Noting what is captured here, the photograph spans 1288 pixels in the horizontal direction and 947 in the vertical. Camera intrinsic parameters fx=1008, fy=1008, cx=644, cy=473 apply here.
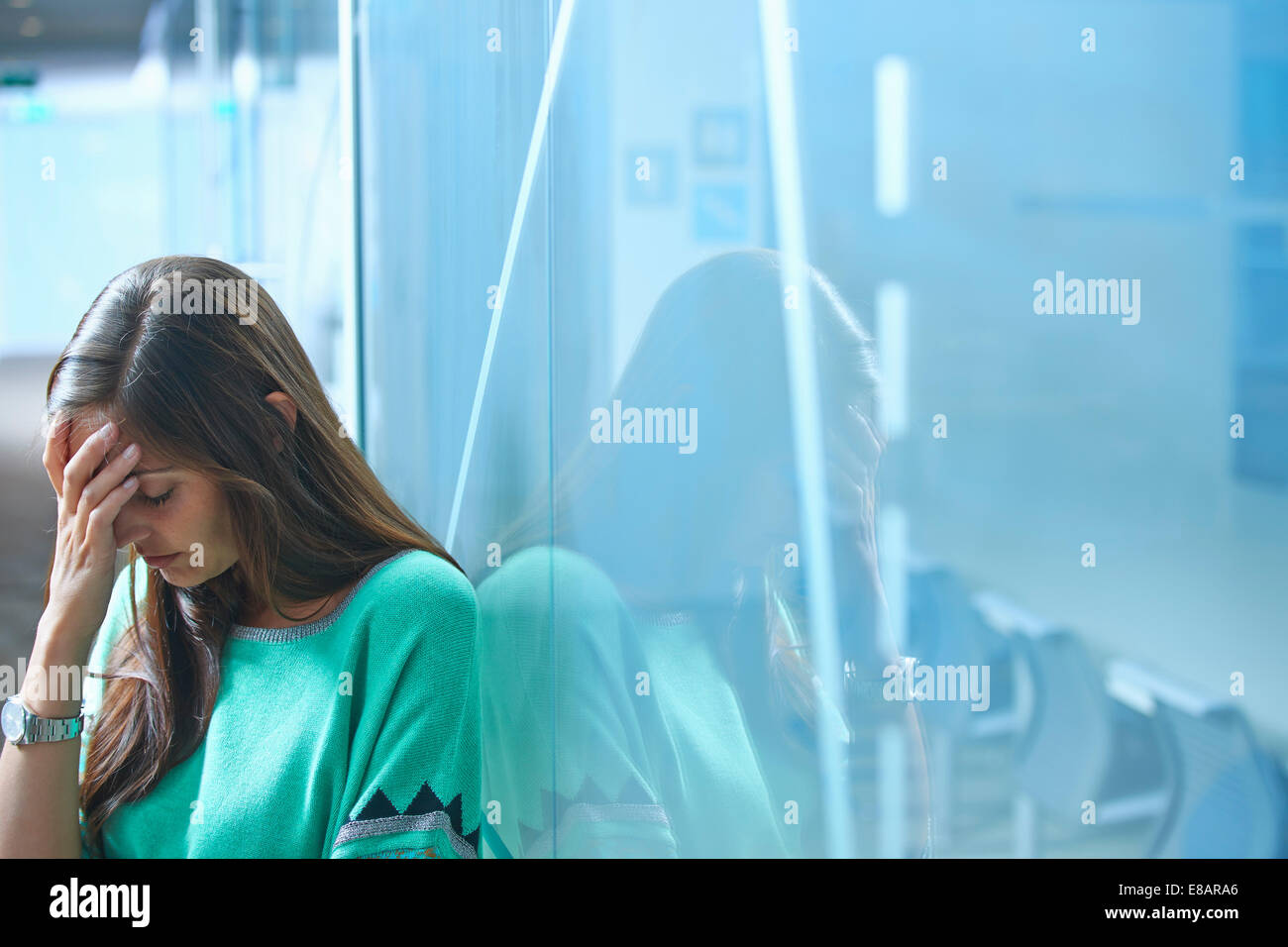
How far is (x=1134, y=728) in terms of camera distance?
2.34 ft

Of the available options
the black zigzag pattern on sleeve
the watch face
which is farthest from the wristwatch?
the black zigzag pattern on sleeve

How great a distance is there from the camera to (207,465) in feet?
2.80

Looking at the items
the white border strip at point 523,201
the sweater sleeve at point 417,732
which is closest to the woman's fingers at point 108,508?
the sweater sleeve at point 417,732

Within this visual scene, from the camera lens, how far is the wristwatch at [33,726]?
33.7 inches

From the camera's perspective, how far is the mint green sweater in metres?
0.80

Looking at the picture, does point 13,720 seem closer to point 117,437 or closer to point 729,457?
point 117,437

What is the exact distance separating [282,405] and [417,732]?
0.30 metres

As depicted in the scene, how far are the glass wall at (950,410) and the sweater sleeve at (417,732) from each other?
170 millimetres

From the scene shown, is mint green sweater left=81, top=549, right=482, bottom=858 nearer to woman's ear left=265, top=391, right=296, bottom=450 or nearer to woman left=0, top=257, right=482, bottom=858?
woman left=0, top=257, right=482, bottom=858

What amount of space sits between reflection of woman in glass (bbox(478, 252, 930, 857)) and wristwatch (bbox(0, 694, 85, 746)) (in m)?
0.40

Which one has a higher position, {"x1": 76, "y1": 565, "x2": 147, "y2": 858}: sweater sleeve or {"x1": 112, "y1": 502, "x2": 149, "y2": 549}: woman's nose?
{"x1": 112, "y1": 502, "x2": 149, "y2": 549}: woman's nose

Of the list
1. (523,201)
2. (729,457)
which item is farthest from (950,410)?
(523,201)
